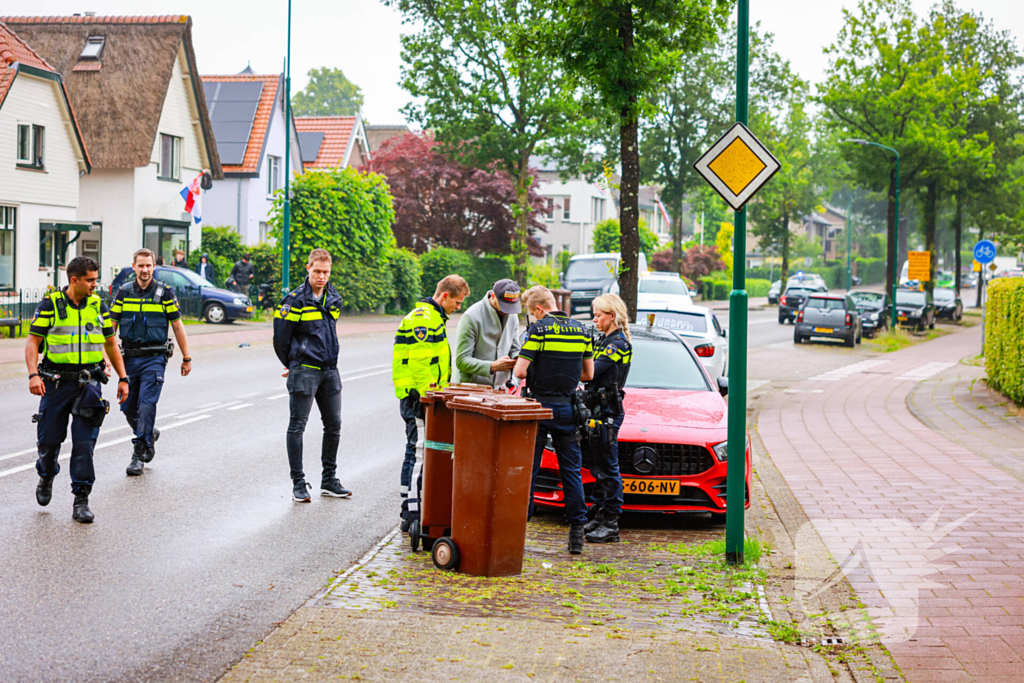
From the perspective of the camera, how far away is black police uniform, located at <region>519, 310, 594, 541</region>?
23.3ft

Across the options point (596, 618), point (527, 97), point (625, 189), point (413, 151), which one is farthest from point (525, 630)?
point (413, 151)

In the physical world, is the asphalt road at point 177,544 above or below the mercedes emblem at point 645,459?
below

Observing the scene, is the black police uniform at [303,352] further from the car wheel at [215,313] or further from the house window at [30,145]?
the house window at [30,145]

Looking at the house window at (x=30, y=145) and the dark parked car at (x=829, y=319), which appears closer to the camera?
the house window at (x=30, y=145)

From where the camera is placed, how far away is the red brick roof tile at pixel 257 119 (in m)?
42.9

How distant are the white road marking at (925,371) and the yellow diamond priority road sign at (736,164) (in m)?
15.9

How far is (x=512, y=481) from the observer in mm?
6387

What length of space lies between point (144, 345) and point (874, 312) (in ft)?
109

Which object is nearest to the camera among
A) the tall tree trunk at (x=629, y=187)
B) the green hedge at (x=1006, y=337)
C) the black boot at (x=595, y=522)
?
the black boot at (x=595, y=522)

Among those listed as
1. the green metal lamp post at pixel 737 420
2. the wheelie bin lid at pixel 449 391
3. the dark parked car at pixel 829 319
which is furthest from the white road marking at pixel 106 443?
the dark parked car at pixel 829 319

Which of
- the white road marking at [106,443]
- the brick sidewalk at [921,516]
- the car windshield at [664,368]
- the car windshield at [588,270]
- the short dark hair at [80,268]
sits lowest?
the brick sidewalk at [921,516]

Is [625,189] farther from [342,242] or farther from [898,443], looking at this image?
[342,242]

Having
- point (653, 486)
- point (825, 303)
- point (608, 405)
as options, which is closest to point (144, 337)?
point (608, 405)

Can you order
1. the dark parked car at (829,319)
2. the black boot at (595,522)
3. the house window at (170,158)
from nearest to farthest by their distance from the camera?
the black boot at (595,522) → the dark parked car at (829,319) → the house window at (170,158)
